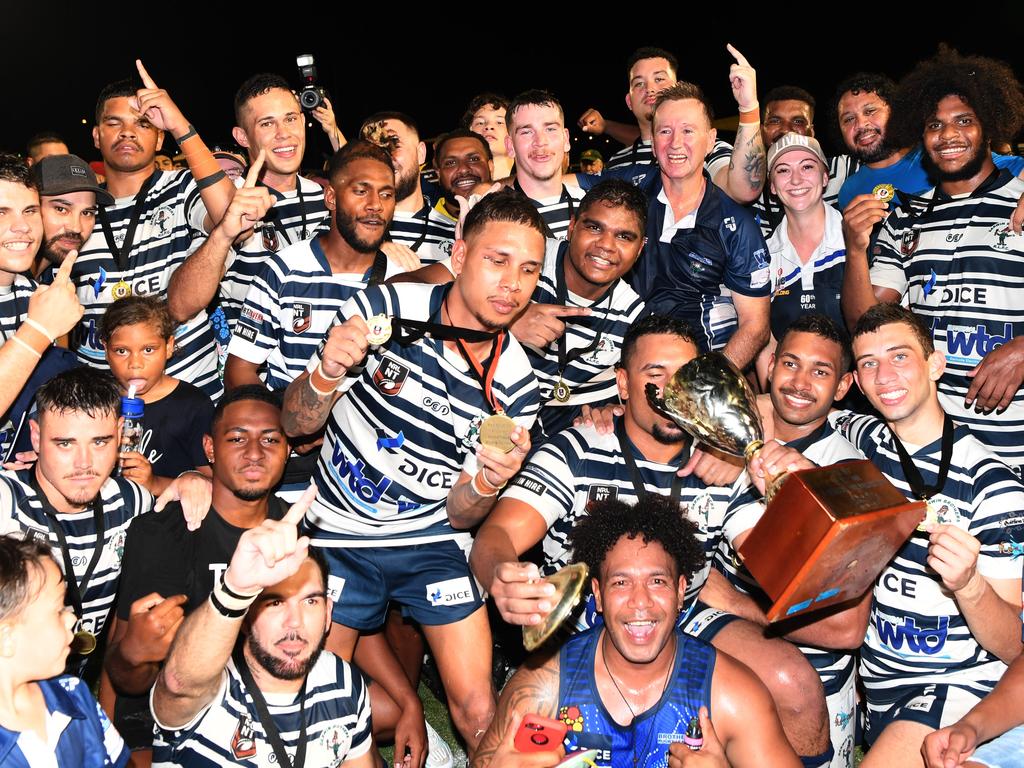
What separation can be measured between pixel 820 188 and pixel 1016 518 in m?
2.31

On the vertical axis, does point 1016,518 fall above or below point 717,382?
below

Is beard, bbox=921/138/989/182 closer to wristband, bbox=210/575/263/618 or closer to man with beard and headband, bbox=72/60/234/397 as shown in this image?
man with beard and headband, bbox=72/60/234/397

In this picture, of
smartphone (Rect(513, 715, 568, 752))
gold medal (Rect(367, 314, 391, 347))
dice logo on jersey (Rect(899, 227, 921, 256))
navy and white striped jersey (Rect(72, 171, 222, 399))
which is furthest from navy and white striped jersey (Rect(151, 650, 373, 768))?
dice logo on jersey (Rect(899, 227, 921, 256))

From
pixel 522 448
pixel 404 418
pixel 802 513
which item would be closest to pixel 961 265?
pixel 802 513

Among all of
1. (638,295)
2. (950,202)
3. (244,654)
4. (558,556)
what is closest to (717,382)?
(558,556)

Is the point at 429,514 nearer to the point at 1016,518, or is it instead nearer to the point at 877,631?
the point at 877,631

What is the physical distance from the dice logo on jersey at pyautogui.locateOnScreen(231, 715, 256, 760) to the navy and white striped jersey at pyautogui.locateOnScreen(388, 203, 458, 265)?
3027 mm

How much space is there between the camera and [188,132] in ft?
18.7

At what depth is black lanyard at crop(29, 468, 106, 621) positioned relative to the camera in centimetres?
430

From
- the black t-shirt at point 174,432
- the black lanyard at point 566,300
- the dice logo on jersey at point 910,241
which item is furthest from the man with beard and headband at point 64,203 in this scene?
the dice logo on jersey at point 910,241

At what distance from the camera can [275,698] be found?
3924mm

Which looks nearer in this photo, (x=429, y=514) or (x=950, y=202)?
(x=429, y=514)

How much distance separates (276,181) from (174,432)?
1737 millimetres

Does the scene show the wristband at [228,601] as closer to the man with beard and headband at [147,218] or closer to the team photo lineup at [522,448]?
the team photo lineup at [522,448]
